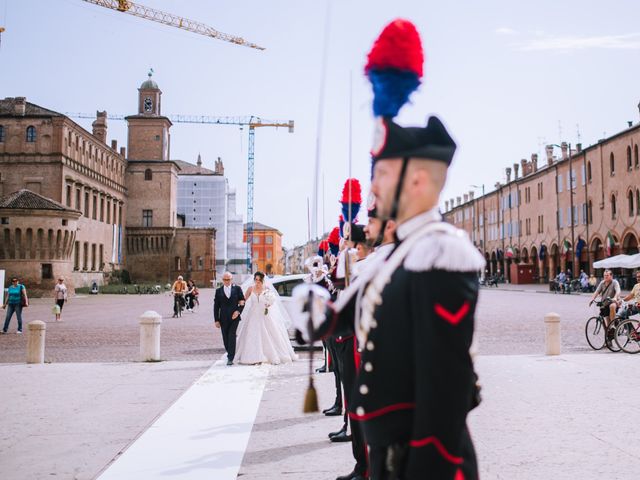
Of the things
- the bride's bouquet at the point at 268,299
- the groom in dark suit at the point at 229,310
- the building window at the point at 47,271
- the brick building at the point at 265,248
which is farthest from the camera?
the brick building at the point at 265,248

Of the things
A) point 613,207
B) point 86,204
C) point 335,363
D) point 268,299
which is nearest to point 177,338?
point 268,299

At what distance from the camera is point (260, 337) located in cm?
1212

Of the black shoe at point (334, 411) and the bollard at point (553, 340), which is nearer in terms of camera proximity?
the black shoe at point (334, 411)

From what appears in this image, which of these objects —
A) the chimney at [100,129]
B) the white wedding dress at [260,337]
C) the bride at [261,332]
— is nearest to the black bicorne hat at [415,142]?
the bride at [261,332]

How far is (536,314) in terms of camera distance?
2425cm

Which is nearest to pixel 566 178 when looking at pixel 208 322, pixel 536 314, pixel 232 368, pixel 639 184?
pixel 639 184

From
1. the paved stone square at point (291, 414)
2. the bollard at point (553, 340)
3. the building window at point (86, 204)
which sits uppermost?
the building window at point (86, 204)

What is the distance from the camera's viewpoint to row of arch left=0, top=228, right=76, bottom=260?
48.8 metres

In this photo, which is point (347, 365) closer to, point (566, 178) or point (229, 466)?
point (229, 466)

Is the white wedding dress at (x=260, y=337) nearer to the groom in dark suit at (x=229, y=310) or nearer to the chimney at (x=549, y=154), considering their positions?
the groom in dark suit at (x=229, y=310)

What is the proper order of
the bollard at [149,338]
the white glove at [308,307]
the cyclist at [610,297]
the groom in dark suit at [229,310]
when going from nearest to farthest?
1. the white glove at [308,307]
2. the groom in dark suit at [229,310]
3. the bollard at [149,338]
4. the cyclist at [610,297]

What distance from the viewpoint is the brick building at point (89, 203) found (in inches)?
1950

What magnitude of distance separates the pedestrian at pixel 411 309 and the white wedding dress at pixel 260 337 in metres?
9.54

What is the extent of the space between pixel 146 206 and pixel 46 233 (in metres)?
32.6
